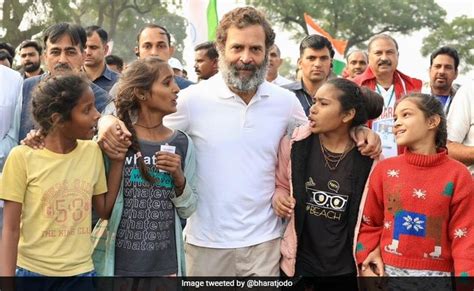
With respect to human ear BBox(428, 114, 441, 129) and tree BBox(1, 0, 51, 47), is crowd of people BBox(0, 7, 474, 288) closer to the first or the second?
human ear BBox(428, 114, 441, 129)

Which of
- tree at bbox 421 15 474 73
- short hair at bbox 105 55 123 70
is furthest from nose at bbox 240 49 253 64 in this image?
tree at bbox 421 15 474 73

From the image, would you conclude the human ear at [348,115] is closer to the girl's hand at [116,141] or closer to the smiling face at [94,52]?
the girl's hand at [116,141]

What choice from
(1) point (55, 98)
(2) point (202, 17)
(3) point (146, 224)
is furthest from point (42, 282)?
(2) point (202, 17)

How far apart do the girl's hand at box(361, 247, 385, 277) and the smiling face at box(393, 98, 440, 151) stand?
0.64 meters

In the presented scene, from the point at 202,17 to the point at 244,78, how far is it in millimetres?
7527

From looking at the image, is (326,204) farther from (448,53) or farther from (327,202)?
(448,53)

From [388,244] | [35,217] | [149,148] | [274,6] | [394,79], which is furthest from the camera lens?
[274,6]

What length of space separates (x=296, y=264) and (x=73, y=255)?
130 cm

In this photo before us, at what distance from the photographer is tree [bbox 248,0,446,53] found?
1448 inches

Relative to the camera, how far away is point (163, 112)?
3.41m

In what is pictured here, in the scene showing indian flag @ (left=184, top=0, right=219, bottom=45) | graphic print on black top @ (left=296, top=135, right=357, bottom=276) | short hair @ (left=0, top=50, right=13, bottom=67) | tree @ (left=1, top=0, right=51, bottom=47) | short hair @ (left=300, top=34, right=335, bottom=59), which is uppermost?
tree @ (left=1, top=0, right=51, bottom=47)

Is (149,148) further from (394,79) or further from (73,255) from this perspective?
(394,79)

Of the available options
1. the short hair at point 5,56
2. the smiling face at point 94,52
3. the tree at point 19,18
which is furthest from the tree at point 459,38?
the smiling face at point 94,52

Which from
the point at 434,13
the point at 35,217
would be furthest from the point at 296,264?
the point at 434,13
